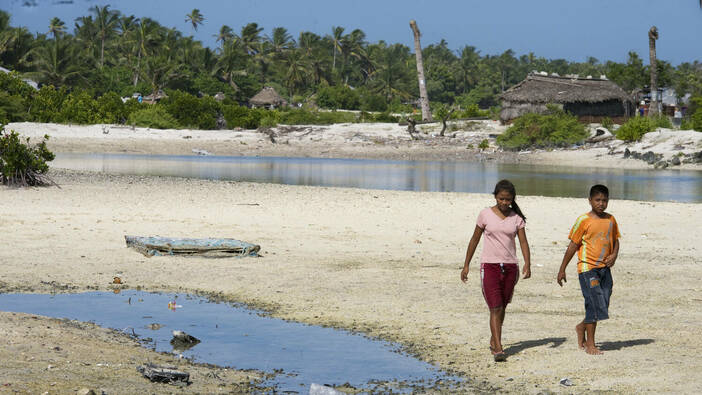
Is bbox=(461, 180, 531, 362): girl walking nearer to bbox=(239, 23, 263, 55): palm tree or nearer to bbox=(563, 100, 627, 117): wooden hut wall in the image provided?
bbox=(563, 100, 627, 117): wooden hut wall

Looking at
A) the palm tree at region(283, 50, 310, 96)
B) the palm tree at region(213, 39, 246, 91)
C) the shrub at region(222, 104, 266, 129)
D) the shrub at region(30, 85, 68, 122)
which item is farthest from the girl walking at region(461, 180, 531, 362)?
the palm tree at region(283, 50, 310, 96)

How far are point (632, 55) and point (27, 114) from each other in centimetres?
4813

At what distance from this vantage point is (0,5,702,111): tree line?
73812 millimetres

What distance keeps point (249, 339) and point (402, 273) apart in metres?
3.67

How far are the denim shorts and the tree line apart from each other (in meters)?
66.8

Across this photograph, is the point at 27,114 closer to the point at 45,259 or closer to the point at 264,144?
the point at 264,144

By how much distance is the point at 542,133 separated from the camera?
171 feet

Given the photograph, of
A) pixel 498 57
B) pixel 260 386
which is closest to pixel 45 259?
pixel 260 386

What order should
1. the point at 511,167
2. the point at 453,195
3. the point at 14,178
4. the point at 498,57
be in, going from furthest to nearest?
the point at 498,57 < the point at 511,167 < the point at 453,195 < the point at 14,178

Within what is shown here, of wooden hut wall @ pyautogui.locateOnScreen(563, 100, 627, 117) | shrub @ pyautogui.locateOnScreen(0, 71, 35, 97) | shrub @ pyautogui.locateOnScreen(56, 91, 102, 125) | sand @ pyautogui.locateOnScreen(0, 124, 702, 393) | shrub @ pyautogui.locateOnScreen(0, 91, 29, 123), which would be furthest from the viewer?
wooden hut wall @ pyautogui.locateOnScreen(563, 100, 627, 117)

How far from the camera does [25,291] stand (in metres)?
9.77

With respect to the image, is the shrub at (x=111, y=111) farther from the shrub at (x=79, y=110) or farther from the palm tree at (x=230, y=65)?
the palm tree at (x=230, y=65)

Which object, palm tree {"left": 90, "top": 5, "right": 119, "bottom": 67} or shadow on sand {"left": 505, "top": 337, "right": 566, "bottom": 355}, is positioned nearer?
shadow on sand {"left": 505, "top": 337, "right": 566, "bottom": 355}

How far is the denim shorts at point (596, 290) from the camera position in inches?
275
